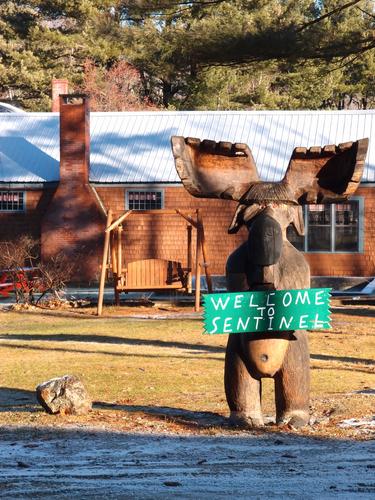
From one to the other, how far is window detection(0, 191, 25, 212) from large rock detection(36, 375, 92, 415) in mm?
25731

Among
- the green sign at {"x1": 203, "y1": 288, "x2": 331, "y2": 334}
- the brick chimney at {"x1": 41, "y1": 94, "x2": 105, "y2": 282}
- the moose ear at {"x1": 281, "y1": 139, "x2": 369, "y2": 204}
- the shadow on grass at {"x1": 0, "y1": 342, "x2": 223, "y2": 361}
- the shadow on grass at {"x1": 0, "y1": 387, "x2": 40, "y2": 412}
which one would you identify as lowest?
the shadow on grass at {"x1": 0, "y1": 387, "x2": 40, "y2": 412}

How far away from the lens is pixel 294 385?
412 inches

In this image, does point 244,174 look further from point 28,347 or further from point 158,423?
point 28,347

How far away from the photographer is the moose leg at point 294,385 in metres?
10.4

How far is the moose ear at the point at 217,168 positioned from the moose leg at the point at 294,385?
61.3 inches

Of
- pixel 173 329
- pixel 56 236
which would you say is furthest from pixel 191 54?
pixel 56 236

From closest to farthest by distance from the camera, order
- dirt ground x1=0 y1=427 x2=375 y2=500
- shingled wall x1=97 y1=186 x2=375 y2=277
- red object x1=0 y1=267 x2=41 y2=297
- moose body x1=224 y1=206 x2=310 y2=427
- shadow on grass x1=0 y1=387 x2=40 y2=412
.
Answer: dirt ground x1=0 y1=427 x2=375 y2=500, moose body x1=224 y1=206 x2=310 y2=427, shadow on grass x1=0 y1=387 x2=40 y2=412, red object x1=0 y1=267 x2=41 y2=297, shingled wall x1=97 y1=186 x2=375 y2=277

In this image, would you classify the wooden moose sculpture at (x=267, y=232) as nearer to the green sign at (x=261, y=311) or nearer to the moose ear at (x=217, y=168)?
the moose ear at (x=217, y=168)

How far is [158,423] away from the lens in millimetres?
10781

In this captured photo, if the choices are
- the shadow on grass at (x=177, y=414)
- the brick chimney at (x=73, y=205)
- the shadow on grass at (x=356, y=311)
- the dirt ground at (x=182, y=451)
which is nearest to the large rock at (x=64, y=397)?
the dirt ground at (x=182, y=451)

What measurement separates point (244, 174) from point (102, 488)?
421cm

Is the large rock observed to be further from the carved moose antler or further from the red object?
the red object

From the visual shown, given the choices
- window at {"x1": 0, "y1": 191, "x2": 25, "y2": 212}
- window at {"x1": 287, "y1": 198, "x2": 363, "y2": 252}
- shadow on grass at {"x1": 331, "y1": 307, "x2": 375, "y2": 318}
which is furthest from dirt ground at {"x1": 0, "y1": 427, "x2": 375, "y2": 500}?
window at {"x1": 0, "y1": 191, "x2": 25, "y2": 212}

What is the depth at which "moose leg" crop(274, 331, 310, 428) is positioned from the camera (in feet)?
34.1
